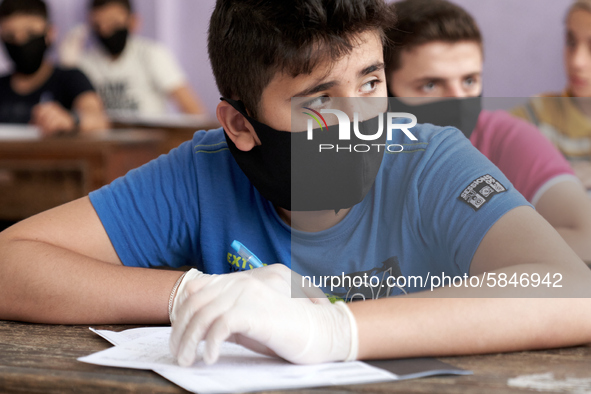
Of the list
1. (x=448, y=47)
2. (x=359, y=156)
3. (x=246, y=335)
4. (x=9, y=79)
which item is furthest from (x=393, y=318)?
(x=9, y=79)

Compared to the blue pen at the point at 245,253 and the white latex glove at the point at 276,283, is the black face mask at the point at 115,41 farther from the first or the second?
the white latex glove at the point at 276,283

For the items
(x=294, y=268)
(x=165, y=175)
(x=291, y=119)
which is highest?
(x=291, y=119)

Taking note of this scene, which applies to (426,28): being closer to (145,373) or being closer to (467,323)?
(467,323)

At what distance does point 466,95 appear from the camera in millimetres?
1614

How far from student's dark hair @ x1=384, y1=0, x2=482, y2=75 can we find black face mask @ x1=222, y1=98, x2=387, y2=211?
74 centimetres

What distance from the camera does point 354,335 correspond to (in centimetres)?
68

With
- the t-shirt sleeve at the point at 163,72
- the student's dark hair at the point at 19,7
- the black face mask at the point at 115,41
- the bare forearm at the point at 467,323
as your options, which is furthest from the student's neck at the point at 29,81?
the bare forearm at the point at 467,323

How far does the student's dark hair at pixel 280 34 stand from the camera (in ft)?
2.91

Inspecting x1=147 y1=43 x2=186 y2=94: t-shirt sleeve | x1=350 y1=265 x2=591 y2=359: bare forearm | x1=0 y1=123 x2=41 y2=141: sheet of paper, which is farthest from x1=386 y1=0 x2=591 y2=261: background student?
x1=147 y1=43 x2=186 y2=94: t-shirt sleeve

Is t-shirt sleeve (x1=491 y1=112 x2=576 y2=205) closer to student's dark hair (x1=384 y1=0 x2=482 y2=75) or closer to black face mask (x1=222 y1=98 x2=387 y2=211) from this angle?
student's dark hair (x1=384 y1=0 x2=482 y2=75)

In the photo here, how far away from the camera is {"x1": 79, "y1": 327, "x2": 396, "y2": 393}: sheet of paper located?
601mm

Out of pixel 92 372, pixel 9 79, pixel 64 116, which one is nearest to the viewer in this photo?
pixel 92 372

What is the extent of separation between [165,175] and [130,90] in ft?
13.7

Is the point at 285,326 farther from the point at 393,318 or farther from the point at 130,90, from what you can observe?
the point at 130,90
